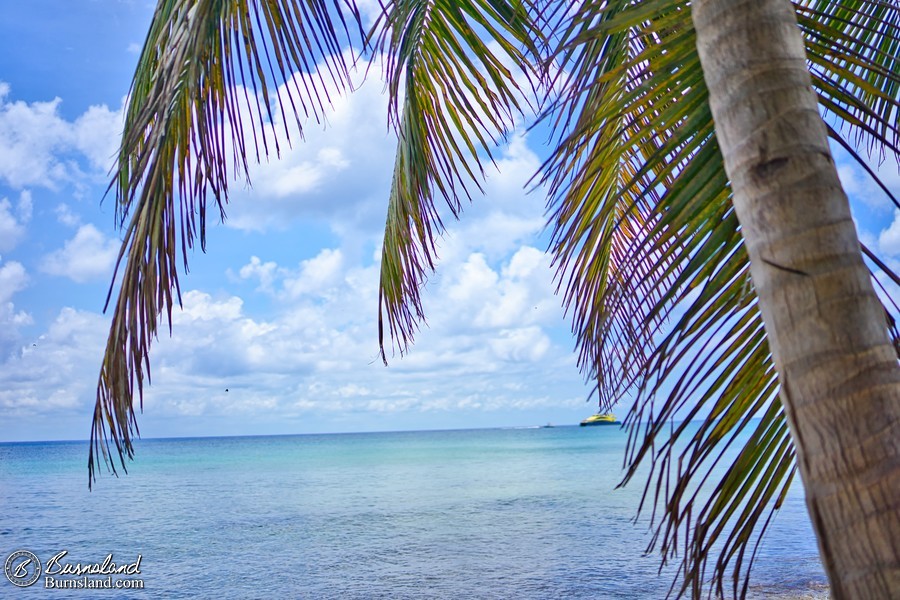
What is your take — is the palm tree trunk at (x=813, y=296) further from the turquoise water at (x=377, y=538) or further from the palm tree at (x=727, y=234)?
the turquoise water at (x=377, y=538)

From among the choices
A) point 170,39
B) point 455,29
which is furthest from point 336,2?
point 455,29

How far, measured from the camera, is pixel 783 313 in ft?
3.11

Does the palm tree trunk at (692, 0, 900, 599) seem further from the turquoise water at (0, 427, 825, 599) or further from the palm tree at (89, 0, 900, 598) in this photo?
the turquoise water at (0, 427, 825, 599)

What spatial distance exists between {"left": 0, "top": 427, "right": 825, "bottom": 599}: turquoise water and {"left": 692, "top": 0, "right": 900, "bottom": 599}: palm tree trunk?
8.15 meters

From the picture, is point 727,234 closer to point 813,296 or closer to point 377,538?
point 813,296

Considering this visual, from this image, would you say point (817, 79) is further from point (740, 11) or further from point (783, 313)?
point (783, 313)

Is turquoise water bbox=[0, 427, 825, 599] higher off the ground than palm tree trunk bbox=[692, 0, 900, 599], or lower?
lower

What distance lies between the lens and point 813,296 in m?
0.92

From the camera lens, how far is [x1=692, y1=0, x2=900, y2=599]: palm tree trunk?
33.3 inches

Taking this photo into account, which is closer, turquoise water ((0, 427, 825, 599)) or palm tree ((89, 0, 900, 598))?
palm tree ((89, 0, 900, 598))

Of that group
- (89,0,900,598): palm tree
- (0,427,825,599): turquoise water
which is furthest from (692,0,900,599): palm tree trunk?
(0,427,825,599): turquoise water

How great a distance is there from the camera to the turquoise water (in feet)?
38.6

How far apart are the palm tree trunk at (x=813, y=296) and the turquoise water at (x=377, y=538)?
815 centimetres

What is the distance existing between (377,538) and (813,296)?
16.8m
